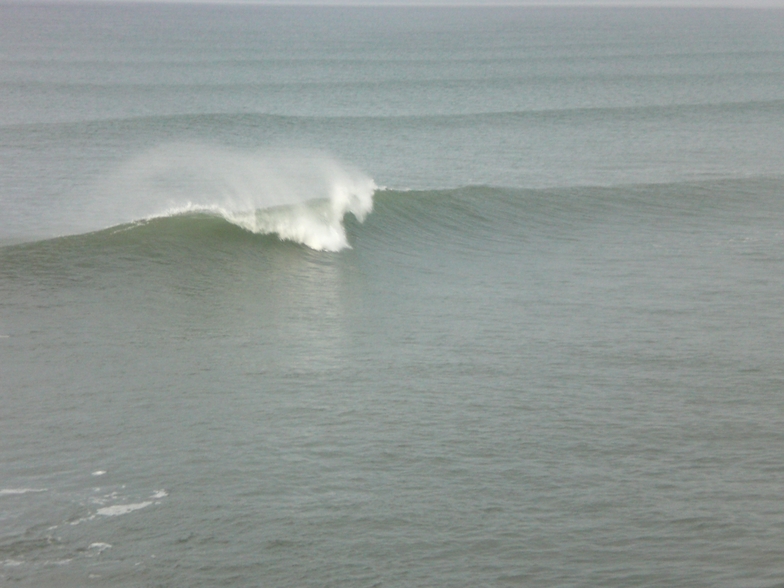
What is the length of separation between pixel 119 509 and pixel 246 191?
64.9ft

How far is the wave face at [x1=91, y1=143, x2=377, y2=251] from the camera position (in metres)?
22.3

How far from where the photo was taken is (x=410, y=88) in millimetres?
69188

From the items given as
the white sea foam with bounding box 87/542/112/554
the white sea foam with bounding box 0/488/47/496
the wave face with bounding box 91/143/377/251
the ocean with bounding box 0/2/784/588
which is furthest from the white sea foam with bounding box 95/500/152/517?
the wave face with bounding box 91/143/377/251

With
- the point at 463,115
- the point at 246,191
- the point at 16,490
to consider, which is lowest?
the point at 16,490

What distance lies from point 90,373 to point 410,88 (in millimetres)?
57884

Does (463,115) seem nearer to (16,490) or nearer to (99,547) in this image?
(16,490)

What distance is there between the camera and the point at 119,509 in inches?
389

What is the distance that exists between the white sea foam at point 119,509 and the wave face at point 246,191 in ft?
39.8

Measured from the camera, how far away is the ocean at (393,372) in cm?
935

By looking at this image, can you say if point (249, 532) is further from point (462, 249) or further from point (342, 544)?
point (462, 249)

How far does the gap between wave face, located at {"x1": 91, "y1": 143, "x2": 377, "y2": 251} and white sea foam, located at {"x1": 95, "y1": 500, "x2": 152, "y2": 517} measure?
1212 cm

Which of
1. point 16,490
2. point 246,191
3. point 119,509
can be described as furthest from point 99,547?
point 246,191

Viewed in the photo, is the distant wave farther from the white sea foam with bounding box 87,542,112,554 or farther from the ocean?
the white sea foam with bounding box 87,542,112,554

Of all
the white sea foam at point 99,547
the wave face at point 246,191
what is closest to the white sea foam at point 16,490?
the white sea foam at point 99,547
